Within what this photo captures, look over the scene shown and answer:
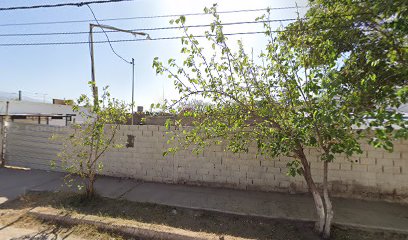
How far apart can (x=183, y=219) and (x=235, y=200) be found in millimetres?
1332

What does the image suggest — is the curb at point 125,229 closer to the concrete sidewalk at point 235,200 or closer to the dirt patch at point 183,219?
the dirt patch at point 183,219

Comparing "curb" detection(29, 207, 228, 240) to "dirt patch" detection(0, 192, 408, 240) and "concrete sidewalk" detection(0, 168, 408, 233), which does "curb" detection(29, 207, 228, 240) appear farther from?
"concrete sidewalk" detection(0, 168, 408, 233)

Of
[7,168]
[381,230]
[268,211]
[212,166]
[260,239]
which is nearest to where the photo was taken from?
[260,239]

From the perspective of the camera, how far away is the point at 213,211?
4.89m

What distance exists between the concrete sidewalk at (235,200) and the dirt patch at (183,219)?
0.62ft

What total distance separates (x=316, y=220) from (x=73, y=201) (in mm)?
4641

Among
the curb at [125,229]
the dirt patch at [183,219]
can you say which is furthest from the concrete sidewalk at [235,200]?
the curb at [125,229]

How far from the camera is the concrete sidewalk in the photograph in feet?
15.3

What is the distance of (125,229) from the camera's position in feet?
13.7

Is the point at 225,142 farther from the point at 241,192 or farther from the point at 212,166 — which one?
the point at 241,192

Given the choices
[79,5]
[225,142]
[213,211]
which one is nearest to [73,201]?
[213,211]

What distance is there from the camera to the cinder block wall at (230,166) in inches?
216

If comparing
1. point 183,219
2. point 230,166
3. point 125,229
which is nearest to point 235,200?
point 230,166

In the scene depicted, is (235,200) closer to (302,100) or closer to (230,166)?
(230,166)
